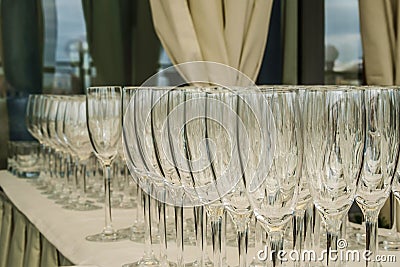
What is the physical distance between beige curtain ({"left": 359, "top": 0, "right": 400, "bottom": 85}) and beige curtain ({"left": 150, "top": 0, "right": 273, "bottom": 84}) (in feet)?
0.89

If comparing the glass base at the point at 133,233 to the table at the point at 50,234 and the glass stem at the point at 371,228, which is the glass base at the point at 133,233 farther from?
→ the glass stem at the point at 371,228

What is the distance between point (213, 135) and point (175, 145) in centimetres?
9

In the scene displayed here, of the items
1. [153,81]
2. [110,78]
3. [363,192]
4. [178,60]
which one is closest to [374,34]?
[178,60]

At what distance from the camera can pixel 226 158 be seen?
2.86ft

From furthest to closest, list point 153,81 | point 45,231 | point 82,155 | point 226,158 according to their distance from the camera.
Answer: point 153,81, point 82,155, point 45,231, point 226,158

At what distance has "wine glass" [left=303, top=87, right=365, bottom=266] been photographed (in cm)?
85

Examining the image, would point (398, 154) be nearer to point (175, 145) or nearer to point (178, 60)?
point (175, 145)

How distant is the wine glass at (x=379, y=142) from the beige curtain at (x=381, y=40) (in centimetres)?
87

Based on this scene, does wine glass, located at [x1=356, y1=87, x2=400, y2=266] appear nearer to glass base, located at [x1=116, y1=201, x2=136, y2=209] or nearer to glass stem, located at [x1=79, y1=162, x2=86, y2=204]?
glass base, located at [x1=116, y1=201, x2=136, y2=209]

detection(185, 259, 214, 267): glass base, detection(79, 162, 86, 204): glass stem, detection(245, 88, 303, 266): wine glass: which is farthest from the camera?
detection(79, 162, 86, 204): glass stem

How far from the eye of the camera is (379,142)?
88cm

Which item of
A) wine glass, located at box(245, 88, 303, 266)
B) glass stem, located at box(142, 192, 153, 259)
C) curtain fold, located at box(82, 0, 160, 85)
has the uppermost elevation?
curtain fold, located at box(82, 0, 160, 85)

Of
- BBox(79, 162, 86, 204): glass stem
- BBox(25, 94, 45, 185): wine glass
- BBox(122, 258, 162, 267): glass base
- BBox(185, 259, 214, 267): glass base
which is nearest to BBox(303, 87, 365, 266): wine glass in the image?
BBox(185, 259, 214, 267): glass base

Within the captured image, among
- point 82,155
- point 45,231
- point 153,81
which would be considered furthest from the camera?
point 153,81
